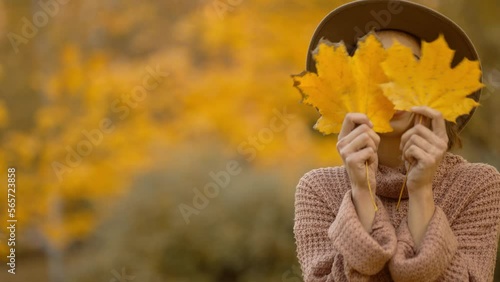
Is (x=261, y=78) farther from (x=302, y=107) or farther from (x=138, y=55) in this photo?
(x=138, y=55)

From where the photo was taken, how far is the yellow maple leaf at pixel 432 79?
8.02 feet

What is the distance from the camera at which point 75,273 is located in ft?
27.2

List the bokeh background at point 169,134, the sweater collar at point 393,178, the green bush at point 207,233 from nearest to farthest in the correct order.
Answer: the sweater collar at point 393,178 → the green bush at point 207,233 → the bokeh background at point 169,134

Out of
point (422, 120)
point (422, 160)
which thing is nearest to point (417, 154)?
point (422, 160)

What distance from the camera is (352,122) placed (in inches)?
97.0

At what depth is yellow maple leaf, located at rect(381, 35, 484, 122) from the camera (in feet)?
8.02

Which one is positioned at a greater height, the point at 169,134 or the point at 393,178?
the point at 393,178

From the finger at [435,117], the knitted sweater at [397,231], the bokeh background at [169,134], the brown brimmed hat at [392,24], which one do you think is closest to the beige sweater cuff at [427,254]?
the knitted sweater at [397,231]

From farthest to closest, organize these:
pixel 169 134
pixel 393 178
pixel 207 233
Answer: pixel 169 134, pixel 207 233, pixel 393 178

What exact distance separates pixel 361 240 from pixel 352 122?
0.34m

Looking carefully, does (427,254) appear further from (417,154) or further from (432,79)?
A: (432,79)

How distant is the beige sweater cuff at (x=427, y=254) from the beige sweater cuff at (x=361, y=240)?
3 centimetres

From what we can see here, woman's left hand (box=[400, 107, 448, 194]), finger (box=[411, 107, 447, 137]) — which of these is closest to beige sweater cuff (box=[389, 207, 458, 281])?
woman's left hand (box=[400, 107, 448, 194])

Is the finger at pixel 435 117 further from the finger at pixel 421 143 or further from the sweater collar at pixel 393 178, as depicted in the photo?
the sweater collar at pixel 393 178
